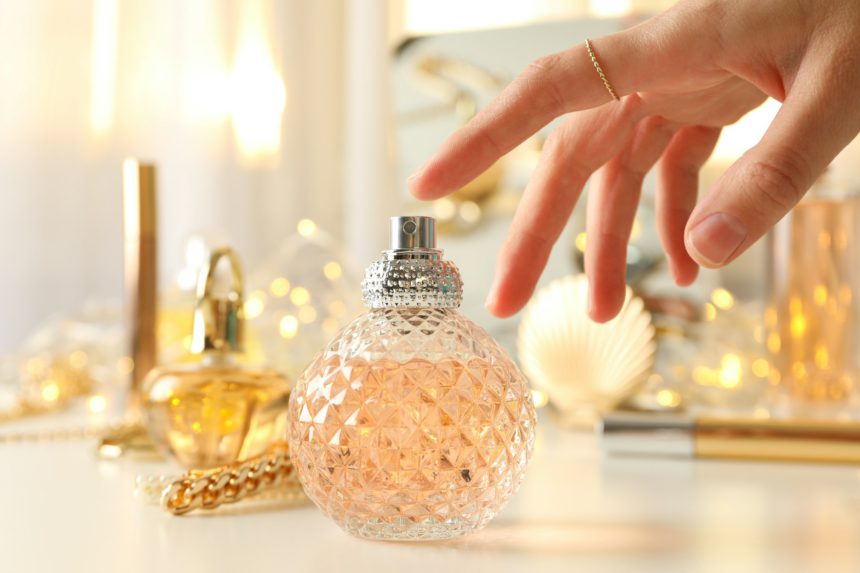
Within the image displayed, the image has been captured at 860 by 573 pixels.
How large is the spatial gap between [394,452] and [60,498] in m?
0.38

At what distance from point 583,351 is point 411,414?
69 cm

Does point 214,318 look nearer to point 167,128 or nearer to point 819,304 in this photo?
point 819,304

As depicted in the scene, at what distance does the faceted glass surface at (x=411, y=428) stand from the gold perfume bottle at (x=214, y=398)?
194mm

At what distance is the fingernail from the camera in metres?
0.61

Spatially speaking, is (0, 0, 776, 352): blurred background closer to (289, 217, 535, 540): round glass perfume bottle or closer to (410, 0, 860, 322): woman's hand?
(410, 0, 860, 322): woman's hand

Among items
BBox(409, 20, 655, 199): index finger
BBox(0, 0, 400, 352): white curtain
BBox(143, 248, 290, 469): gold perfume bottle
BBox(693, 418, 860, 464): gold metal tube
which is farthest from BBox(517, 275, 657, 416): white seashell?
BBox(0, 0, 400, 352): white curtain

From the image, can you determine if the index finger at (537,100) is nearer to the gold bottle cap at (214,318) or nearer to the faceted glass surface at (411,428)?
the faceted glass surface at (411,428)

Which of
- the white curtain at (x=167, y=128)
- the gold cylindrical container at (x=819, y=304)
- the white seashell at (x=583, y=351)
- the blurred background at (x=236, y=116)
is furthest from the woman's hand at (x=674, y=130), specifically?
the white curtain at (x=167, y=128)

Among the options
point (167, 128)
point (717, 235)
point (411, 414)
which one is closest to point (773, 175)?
point (717, 235)

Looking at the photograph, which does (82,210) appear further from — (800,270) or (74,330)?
(800,270)

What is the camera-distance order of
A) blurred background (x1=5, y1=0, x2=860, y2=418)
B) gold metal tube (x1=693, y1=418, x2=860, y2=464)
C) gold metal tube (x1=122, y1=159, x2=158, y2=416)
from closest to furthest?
gold metal tube (x1=693, y1=418, x2=860, y2=464), gold metal tube (x1=122, y1=159, x2=158, y2=416), blurred background (x1=5, y1=0, x2=860, y2=418)

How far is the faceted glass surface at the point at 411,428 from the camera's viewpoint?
652 millimetres

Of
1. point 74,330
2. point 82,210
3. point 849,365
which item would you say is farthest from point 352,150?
point 849,365

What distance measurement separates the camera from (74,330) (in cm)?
169
